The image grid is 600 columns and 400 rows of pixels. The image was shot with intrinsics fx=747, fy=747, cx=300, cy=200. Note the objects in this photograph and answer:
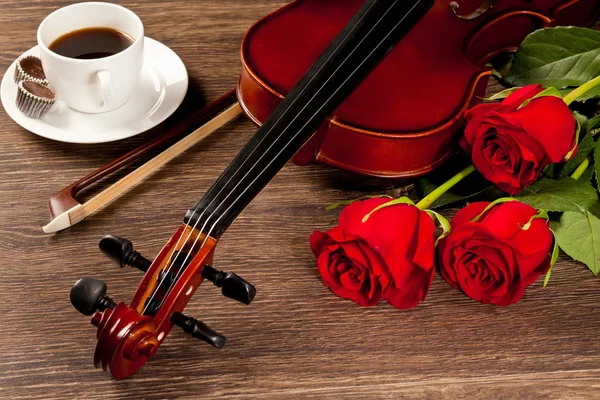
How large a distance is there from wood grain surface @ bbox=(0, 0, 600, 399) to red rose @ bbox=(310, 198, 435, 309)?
0.11ft

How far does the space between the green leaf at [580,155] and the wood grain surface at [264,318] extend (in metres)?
0.10

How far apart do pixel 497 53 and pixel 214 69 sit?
0.38 m

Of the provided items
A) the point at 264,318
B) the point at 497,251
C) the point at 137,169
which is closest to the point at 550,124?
the point at 497,251

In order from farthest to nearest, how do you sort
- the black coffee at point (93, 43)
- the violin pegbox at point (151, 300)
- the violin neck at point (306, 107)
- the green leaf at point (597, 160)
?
1. the black coffee at point (93, 43)
2. the green leaf at point (597, 160)
3. the violin neck at point (306, 107)
4. the violin pegbox at point (151, 300)

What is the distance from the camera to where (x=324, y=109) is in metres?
0.73

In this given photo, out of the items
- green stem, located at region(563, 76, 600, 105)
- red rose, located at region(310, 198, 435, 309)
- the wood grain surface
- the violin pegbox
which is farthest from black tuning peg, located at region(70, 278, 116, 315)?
green stem, located at region(563, 76, 600, 105)

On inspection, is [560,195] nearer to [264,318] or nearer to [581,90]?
[581,90]

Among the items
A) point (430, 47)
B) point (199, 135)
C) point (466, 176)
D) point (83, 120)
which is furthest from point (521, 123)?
point (83, 120)

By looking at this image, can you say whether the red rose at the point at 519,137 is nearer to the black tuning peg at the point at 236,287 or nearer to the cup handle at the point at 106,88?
the black tuning peg at the point at 236,287

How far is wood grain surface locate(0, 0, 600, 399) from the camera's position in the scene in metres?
0.70

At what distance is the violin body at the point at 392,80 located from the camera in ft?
2.58

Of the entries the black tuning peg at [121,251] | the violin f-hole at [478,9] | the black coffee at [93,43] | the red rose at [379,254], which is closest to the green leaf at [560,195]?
the red rose at [379,254]

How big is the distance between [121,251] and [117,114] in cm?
29

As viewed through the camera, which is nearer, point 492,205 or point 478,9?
point 492,205
